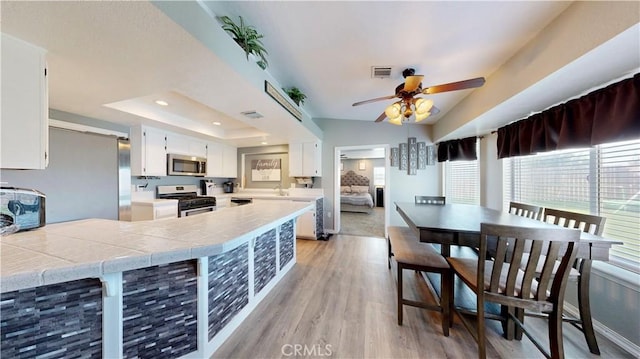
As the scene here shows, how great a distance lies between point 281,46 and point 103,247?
1935 mm

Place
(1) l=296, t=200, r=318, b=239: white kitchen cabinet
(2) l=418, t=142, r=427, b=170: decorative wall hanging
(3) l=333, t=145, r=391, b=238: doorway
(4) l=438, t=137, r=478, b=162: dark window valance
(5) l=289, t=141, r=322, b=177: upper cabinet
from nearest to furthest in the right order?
(4) l=438, t=137, r=478, b=162: dark window valance
(1) l=296, t=200, r=318, b=239: white kitchen cabinet
(2) l=418, t=142, r=427, b=170: decorative wall hanging
(5) l=289, t=141, r=322, b=177: upper cabinet
(3) l=333, t=145, r=391, b=238: doorway

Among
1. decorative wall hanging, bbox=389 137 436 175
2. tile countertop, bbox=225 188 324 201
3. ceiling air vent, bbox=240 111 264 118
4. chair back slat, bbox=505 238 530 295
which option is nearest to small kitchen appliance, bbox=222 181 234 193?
tile countertop, bbox=225 188 324 201

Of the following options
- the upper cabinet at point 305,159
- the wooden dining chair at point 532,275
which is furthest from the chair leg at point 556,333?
the upper cabinet at point 305,159

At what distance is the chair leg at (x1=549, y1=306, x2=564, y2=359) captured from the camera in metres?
1.19

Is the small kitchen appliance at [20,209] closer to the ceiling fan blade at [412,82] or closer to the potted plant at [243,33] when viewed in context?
the potted plant at [243,33]

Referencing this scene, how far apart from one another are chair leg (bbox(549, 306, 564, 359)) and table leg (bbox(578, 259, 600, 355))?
1.62 feet

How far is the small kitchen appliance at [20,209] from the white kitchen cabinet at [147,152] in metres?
1.75

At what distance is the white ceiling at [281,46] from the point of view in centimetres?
103

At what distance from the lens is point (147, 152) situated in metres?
2.93

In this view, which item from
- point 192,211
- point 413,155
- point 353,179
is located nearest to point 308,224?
point 192,211

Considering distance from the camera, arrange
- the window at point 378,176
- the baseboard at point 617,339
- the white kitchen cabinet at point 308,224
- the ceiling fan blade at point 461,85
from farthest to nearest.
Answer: the window at point 378,176, the white kitchen cabinet at point 308,224, the ceiling fan blade at point 461,85, the baseboard at point 617,339

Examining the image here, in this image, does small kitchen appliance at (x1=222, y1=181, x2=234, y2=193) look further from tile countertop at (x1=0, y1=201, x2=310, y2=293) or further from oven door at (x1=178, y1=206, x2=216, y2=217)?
tile countertop at (x1=0, y1=201, x2=310, y2=293)

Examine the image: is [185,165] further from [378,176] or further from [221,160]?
[378,176]

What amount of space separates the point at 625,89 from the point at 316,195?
3.78m
